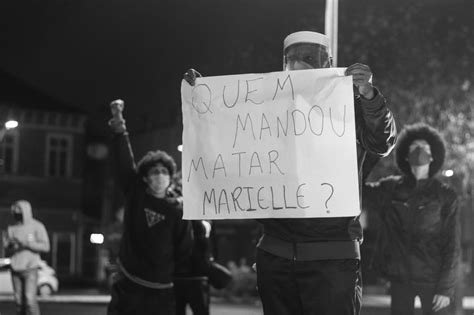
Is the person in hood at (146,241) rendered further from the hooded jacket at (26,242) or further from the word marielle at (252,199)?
the hooded jacket at (26,242)

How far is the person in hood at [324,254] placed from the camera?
387 centimetres

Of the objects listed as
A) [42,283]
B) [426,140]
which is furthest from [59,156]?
[426,140]

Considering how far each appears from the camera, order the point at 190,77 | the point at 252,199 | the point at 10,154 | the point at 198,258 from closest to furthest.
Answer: the point at 252,199 → the point at 190,77 → the point at 198,258 → the point at 10,154

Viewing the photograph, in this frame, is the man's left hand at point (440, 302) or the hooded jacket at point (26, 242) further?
the hooded jacket at point (26, 242)

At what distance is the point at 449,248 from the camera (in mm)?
6484

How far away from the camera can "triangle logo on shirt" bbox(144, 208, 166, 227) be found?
24.0 feet

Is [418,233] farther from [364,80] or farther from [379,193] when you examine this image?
[364,80]

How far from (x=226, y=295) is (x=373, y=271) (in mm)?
15155

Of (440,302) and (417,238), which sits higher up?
(417,238)

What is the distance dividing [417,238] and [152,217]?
86.9 inches

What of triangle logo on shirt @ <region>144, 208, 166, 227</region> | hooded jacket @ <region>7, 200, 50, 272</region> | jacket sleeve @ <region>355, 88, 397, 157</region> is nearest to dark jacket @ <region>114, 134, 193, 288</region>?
triangle logo on shirt @ <region>144, 208, 166, 227</region>

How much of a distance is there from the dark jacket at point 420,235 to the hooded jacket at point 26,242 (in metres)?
6.22

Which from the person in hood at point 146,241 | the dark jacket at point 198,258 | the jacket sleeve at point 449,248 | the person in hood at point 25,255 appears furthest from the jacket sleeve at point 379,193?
the person in hood at point 25,255

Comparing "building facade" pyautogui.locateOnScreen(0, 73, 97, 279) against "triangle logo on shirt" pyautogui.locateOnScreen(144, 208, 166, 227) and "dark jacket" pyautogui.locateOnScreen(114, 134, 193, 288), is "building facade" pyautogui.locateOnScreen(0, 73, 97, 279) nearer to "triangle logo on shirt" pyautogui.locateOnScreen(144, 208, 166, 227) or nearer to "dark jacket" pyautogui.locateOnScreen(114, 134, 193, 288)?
"dark jacket" pyautogui.locateOnScreen(114, 134, 193, 288)
